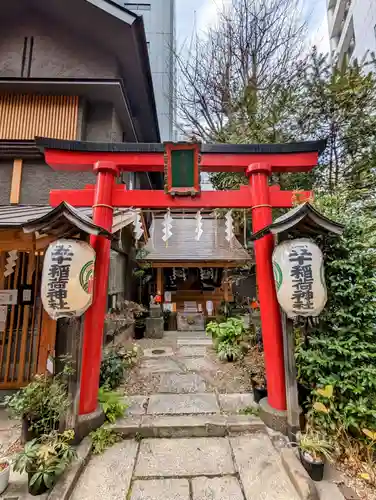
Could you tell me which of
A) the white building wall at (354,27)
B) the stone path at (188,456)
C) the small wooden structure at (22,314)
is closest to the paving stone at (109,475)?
the stone path at (188,456)

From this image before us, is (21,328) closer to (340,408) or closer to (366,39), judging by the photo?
(340,408)

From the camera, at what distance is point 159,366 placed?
20.9 ft

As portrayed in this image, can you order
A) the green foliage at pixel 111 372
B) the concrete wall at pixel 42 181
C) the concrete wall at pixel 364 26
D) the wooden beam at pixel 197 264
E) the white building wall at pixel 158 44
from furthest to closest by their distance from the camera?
the white building wall at pixel 158 44
the concrete wall at pixel 364 26
the wooden beam at pixel 197 264
the concrete wall at pixel 42 181
the green foliage at pixel 111 372

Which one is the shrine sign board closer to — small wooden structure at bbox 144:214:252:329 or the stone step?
the stone step

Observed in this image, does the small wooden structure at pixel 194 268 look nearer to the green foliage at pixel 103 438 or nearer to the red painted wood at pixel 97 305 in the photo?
the red painted wood at pixel 97 305

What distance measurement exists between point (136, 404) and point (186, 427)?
1.11 m

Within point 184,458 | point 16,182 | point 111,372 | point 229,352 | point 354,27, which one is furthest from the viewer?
point 354,27

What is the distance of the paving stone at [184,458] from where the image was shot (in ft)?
9.93

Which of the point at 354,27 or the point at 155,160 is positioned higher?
the point at 354,27

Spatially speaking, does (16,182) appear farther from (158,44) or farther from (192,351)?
(158,44)

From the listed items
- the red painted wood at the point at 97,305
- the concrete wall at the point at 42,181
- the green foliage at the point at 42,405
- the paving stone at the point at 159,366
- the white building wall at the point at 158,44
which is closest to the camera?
the green foliage at the point at 42,405

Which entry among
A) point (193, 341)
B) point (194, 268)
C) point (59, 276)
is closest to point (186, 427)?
point (59, 276)

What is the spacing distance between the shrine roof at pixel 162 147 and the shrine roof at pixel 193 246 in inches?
222

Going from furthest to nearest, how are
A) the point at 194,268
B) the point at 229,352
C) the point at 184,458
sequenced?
the point at 194,268 → the point at 229,352 → the point at 184,458
